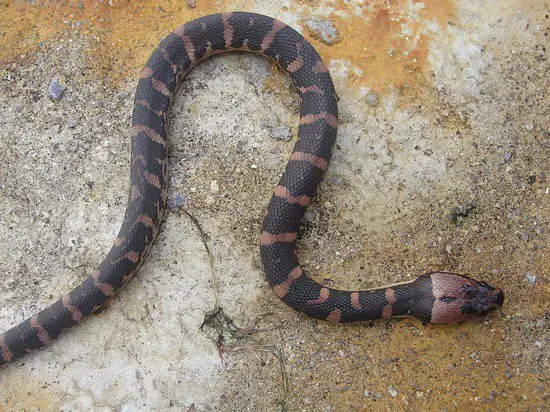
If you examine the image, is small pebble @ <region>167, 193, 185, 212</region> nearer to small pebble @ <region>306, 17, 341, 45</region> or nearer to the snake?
the snake

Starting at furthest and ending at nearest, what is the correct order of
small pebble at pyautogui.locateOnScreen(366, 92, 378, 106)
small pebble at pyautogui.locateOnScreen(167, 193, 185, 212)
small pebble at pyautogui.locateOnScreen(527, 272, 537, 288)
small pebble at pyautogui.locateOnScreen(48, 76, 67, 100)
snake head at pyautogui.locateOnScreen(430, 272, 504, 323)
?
small pebble at pyautogui.locateOnScreen(48, 76, 67, 100)
small pebble at pyautogui.locateOnScreen(366, 92, 378, 106)
small pebble at pyautogui.locateOnScreen(167, 193, 185, 212)
small pebble at pyautogui.locateOnScreen(527, 272, 537, 288)
snake head at pyautogui.locateOnScreen(430, 272, 504, 323)

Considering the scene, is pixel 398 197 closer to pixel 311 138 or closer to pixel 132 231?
pixel 311 138

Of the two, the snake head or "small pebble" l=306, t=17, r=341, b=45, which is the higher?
"small pebble" l=306, t=17, r=341, b=45

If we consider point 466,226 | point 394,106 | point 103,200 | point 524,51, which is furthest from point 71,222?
point 524,51

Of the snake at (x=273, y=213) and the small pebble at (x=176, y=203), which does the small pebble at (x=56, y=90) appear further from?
the small pebble at (x=176, y=203)

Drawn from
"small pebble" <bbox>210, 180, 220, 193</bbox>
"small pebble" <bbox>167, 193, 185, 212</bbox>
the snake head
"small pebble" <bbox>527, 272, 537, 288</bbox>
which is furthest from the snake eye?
"small pebble" <bbox>167, 193, 185, 212</bbox>
